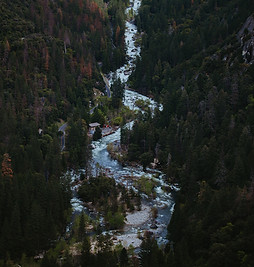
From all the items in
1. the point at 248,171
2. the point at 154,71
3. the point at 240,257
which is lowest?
the point at 240,257

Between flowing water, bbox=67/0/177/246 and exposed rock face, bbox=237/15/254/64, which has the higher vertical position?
exposed rock face, bbox=237/15/254/64

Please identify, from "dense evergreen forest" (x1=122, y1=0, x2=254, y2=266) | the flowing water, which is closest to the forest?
"dense evergreen forest" (x1=122, y1=0, x2=254, y2=266)

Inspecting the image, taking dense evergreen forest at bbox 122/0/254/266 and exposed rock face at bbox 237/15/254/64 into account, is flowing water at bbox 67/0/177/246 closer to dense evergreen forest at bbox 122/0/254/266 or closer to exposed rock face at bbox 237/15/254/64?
dense evergreen forest at bbox 122/0/254/266

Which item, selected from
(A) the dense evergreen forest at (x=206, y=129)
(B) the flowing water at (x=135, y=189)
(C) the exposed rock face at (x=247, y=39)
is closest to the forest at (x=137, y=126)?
(A) the dense evergreen forest at (x=206, y=129)

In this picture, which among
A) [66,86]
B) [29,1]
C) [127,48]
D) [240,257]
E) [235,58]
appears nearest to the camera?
[240,257]

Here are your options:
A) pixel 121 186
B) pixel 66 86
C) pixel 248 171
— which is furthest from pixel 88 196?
pixel 66 86

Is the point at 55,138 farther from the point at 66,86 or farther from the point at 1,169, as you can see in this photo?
the point at 66,86
